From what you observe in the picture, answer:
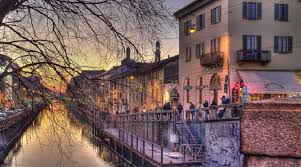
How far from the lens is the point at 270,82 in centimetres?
4119

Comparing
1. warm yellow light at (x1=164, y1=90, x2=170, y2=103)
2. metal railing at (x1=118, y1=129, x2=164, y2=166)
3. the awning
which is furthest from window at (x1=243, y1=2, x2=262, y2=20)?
warm yellow light at (x1=164, y1=90, x2=170, y2=103)

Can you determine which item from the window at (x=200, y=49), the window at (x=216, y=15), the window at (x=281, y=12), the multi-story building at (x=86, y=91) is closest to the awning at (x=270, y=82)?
the window at (x=281, y=12)

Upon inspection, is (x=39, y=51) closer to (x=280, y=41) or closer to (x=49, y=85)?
(x=49, y=85)

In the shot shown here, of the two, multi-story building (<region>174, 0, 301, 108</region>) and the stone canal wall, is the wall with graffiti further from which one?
the stone canal wall

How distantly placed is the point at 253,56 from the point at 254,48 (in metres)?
1.37

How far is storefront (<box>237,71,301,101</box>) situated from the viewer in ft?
133

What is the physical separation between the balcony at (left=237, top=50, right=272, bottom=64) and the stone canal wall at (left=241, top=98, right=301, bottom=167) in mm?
38993

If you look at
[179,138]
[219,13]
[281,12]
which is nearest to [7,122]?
[219,13]

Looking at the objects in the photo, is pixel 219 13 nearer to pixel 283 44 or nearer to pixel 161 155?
pixel 283 44

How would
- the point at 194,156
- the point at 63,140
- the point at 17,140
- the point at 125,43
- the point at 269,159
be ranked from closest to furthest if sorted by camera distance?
1. the point at 269,159
2. the point at 125,43
3. the point at 63,140
4. the point at 194,156
5. the point at 17,140

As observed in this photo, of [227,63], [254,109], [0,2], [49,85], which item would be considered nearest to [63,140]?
[49,85]

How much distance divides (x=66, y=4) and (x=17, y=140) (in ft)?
182

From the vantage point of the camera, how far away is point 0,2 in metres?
6.47

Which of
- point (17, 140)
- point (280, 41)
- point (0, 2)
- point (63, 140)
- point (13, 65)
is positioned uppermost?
point (280, 41)
